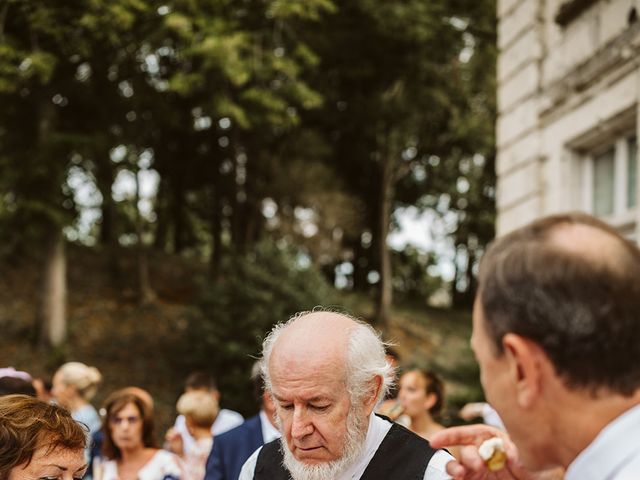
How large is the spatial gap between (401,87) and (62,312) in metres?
12.1

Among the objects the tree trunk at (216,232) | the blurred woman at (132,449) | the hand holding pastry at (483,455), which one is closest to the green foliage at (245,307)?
the tree trunk at (216,232)

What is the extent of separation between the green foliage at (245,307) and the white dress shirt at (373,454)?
1545 centimetres

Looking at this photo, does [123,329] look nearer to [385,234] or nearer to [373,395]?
[385,234]

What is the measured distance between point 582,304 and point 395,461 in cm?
166

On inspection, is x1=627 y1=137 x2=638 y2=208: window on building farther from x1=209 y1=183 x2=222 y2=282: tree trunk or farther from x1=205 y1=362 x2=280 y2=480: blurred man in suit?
x1=209 y1=183 x2=222 y2=282: tree trunk

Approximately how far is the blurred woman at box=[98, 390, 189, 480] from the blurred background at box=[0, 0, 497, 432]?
273 inches

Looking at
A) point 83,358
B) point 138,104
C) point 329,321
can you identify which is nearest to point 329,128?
point 138,104

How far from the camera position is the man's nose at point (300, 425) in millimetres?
2754

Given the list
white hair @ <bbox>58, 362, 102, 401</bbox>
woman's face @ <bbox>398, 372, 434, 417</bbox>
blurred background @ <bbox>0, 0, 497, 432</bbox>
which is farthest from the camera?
blurred background @ <bbox>0, 0, 497, 432</bbox>

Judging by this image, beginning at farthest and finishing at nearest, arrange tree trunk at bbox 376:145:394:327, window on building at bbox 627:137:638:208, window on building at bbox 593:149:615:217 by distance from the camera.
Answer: tree trunk at bbox 376:145:394:327, window on building at bbox 593:149:615:217, window on building at bbox 627:137:638:208

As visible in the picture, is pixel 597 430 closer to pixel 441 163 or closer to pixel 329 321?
pixel 329 321

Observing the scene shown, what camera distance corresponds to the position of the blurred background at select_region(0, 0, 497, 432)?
1608cm

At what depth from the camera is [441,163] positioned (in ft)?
99.1

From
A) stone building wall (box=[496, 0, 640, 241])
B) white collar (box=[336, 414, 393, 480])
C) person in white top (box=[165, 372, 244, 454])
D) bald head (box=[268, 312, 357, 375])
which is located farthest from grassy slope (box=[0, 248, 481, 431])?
bald head (box=[268, 312, 357, 375])
